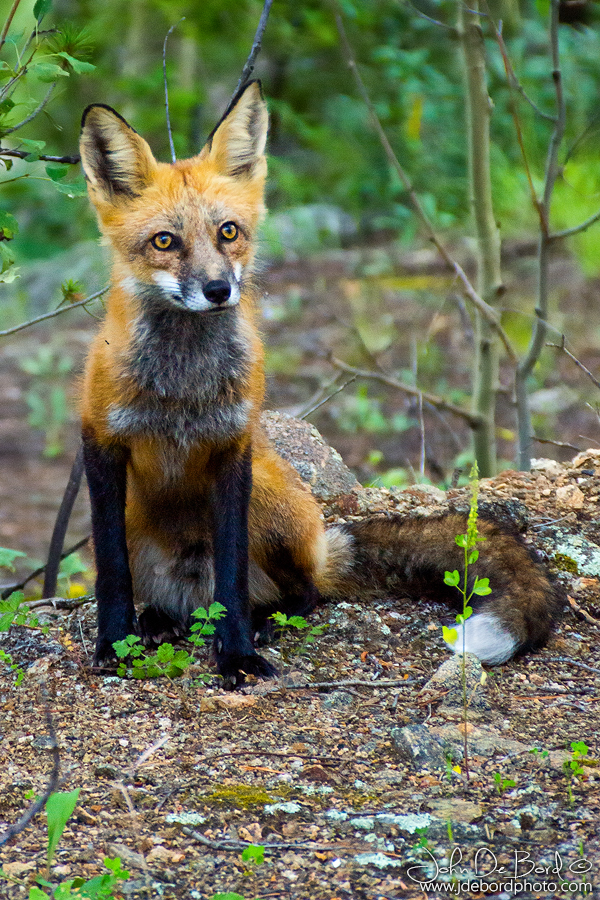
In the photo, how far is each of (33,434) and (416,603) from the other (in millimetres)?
5785

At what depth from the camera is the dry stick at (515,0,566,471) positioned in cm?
476

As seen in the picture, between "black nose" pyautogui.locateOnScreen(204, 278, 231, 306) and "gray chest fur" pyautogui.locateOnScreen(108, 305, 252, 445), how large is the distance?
1.11ft

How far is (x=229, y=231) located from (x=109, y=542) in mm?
1250

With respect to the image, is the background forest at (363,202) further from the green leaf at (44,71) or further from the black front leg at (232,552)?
the green leaf at (44,71)

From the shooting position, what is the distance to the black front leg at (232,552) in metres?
3.46

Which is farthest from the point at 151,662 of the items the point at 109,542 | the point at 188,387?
the point at 188,387

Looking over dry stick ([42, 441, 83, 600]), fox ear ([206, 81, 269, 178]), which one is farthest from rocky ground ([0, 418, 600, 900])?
fox ear ([206, 81, 269, 178])

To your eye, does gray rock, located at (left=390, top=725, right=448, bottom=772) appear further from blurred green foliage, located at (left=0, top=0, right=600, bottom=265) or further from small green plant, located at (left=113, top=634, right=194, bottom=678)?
blurred green foliage, located at (left=0, top=0, right=600, bottom=265)

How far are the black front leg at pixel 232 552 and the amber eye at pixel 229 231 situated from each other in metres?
0.80

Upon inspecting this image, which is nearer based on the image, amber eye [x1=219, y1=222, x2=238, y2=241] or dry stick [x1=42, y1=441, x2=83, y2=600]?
amber eye [x1=219, y1=222, x2=238, y2=241]

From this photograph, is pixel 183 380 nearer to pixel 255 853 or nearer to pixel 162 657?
pixel 162 657

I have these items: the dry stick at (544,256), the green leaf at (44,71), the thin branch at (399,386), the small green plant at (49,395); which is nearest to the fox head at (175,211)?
the green leaf at (44,71)

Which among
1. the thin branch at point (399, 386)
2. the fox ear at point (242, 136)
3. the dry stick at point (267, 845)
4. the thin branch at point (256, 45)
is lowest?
the dry stick at point (267, 845)

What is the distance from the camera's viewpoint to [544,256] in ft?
16.8
